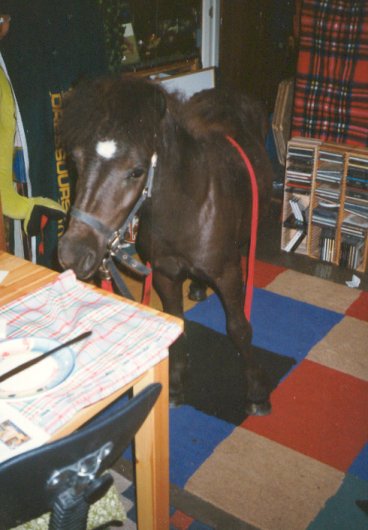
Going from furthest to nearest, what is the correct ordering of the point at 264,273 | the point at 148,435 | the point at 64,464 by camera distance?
the point at 264,273, the point at 148,435, the point at 64,464

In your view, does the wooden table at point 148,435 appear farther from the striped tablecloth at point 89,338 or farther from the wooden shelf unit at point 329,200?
the wooden shelf unit at point 329,200

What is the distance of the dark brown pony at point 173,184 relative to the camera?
1539 mm

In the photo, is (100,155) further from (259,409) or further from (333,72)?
(333,72)

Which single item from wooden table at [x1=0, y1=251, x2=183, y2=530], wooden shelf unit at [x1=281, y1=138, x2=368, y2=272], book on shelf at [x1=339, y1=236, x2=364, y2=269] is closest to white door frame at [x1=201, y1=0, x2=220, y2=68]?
wooden shelf unit at [x1=281, y1=138, x2=368, y2=272]

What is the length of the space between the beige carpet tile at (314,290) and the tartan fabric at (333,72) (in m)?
1.15

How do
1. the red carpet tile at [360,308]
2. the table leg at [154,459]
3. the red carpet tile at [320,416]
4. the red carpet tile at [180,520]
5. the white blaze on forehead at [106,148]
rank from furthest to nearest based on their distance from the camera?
the red carpet tile at [360,308], the red carpet tile at [320,416], the red carpet tile at [180,520], the white blaze on forehead at [106,148], the table leg at [154,459]

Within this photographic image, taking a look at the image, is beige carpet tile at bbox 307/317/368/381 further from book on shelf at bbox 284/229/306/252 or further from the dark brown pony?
book on shelf at bbox 284/229/306/252

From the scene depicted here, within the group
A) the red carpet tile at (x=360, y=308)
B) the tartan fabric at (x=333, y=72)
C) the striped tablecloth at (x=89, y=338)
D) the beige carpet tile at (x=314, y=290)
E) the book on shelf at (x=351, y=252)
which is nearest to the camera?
the striped tablecloth at (x=89, y=338)

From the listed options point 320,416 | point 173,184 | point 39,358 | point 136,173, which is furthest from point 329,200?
point 39,358

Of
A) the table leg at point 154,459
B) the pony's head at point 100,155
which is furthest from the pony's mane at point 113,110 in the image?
the table leg at point 154,459

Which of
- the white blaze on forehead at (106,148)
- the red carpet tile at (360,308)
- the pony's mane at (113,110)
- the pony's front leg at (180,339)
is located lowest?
the red carpet tile at (360,308)

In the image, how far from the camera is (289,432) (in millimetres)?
2277

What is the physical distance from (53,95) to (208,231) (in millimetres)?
1262

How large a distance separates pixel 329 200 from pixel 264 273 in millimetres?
756
